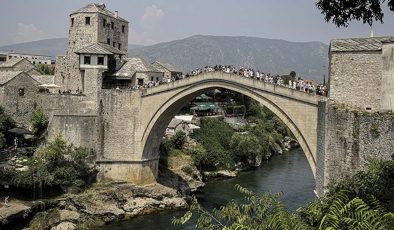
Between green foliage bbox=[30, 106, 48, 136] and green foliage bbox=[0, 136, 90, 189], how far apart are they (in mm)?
2258

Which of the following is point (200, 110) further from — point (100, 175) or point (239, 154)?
point (100, 175)

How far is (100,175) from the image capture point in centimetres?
3506

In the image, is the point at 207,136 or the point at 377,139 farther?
the point at 207,136

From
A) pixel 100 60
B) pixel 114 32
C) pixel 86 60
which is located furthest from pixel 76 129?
pixel 114 32

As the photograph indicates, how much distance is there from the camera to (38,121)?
3591 centimetres

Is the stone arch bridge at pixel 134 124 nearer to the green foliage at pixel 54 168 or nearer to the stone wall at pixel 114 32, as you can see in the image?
the green foliage at pixel 54 168

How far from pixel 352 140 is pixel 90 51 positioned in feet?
76.5

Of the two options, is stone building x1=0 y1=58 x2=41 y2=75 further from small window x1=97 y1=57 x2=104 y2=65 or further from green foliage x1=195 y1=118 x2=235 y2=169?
green foliage x1=195 y1=118 x2=235 y2=169

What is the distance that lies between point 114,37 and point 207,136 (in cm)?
1545

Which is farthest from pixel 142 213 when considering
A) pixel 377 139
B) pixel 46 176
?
pixel 377 139

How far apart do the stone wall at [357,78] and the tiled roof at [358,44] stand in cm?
18

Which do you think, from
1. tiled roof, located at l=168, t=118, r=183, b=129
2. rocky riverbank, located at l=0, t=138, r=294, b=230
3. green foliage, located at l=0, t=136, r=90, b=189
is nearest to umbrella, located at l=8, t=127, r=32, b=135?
green foliage, located at l=0, t=136, r=90, b=189

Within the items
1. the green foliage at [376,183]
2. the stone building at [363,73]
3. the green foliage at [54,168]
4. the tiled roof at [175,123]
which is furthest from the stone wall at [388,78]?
the tiled roof at [175,123]

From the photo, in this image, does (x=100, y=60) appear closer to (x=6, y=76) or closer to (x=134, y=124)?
(x=134, y=124)
